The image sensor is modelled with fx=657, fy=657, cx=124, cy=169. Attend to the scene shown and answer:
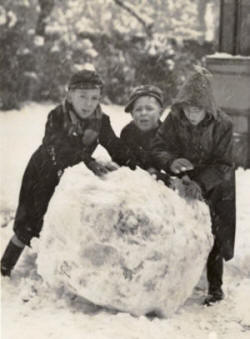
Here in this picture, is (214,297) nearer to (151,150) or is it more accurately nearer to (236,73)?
(151,150)

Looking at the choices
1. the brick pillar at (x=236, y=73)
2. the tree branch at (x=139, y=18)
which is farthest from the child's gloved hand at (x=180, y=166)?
the tree branch at (x=139, y=18)

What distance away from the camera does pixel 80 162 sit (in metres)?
3.96

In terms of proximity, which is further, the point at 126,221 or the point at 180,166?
the point at 180,166

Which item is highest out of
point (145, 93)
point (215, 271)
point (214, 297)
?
point (145, 93)

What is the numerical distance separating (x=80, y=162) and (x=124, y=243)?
66 cm

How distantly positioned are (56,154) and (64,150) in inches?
3.0

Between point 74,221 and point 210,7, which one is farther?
point 210,7

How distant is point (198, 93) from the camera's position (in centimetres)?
397

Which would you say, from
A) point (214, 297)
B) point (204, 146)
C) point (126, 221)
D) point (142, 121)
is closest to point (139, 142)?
point (142, 121)

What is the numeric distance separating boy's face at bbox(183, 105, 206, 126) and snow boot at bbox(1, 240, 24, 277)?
55.2 inches

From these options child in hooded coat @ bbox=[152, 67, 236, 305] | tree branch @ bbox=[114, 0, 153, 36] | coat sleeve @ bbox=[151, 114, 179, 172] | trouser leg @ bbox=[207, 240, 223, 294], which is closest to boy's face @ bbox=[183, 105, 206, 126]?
child in hooded coat @ bbox=[152, 67, 236, 305]

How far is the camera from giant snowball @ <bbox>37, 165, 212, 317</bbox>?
11.7 feet

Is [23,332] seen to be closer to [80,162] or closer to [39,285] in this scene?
[39,285]

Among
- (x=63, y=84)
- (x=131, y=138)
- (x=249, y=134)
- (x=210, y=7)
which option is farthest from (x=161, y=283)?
(x=210, y=7)
